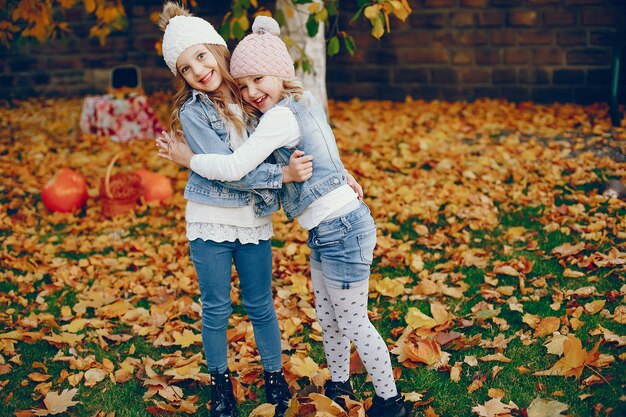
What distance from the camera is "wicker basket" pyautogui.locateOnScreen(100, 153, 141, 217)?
542 centimetres

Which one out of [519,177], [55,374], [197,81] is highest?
[197,81]

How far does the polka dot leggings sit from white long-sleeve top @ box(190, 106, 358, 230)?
12.4 inches

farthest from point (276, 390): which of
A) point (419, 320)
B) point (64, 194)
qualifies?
point (64, 194)

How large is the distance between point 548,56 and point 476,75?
2.89 ft

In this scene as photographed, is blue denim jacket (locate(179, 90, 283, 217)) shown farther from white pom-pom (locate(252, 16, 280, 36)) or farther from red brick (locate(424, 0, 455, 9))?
red brick (locate(424, 0, 455, 9))

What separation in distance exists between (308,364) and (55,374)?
129 centimetres

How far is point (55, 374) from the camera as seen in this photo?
3359 millimetres

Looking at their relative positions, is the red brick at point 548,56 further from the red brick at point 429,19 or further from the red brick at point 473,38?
the red brick at point 429,19

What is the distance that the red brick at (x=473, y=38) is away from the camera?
27.1 feet

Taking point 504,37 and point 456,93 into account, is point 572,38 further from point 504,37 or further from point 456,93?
point 456,93

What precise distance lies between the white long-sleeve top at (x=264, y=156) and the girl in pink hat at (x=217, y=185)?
0.24 ft

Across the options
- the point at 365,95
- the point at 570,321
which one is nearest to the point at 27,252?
the point at 570,321

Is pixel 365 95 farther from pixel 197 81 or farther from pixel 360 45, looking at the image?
pixel 197 81

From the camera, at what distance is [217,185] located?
2.64 m
